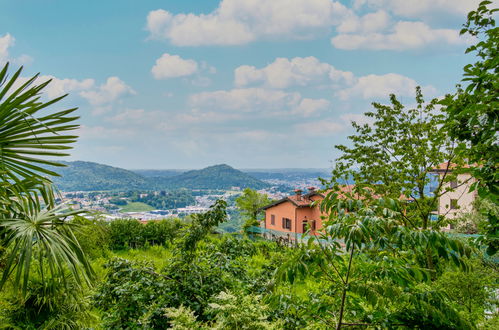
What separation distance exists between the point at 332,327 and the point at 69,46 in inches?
1166

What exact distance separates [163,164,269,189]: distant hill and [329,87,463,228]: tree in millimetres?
46014

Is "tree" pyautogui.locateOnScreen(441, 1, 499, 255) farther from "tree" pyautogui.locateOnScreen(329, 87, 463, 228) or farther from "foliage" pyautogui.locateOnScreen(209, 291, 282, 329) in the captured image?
"tree" pyautogui.locateOnScreen(329, 87, 463, 228)

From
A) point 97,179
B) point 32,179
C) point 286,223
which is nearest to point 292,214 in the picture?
point 286,223

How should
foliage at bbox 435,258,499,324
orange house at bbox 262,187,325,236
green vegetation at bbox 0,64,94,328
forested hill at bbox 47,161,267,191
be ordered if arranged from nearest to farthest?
green vegetation at bbox 0,64,94,328 → foliage at bbox 435,258,499,324 → orange house at bbox 262,187,325,236 → forested hill at bbox 47,161,267,191

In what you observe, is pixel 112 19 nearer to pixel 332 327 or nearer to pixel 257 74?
pixel 332 327

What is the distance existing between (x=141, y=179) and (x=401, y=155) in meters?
→ 64.1

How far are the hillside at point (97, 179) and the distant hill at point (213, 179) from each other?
8.05 meters

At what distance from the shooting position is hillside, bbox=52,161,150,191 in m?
39.6

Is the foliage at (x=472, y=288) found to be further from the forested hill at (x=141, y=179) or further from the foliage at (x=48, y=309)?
the forested hill at (x=141, y=179)

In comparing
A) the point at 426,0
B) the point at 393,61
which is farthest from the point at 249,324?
the point at 393,61

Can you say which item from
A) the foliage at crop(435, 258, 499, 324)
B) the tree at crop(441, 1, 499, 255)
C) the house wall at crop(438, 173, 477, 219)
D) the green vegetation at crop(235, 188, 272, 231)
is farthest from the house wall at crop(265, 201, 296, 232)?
the tree at crop(441, 1, 499, 255)

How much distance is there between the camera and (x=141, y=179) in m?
65.8

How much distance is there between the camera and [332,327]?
192cm

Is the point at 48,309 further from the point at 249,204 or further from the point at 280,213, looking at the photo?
the point at 249,204
